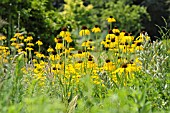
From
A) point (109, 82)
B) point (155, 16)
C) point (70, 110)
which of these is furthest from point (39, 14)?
point (155, 16)

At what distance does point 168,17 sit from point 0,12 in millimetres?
16367

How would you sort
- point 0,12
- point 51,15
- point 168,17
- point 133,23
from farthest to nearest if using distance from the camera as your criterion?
point 168,17, point 133,23, point 51,15, point 0,12

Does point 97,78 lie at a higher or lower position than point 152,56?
lower

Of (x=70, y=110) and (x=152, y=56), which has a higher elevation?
(x=152, y=56)

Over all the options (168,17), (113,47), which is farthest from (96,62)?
(168,17)

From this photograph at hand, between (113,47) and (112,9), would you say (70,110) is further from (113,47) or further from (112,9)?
(112,9)

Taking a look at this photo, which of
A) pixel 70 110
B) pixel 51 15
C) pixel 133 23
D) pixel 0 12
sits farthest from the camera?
pixel 133 23

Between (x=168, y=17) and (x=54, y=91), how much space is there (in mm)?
21738

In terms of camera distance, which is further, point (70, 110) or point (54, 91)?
point (54, 91)

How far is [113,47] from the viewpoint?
5711 millimetres

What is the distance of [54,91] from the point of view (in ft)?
16.0

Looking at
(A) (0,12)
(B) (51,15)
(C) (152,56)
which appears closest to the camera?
(C) (152,56)

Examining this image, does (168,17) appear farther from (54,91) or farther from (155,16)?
(54,91)

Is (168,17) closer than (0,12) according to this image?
No
